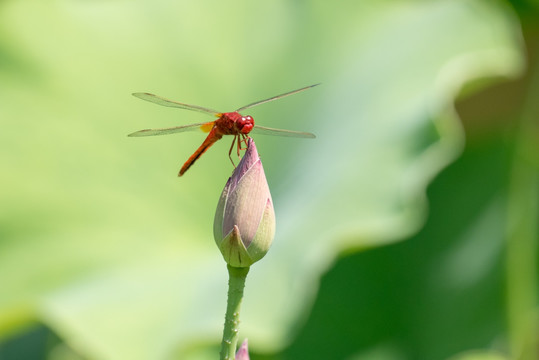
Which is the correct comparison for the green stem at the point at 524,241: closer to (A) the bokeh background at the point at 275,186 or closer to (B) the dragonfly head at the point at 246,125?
(A) the bokeh background at the point at 275,186

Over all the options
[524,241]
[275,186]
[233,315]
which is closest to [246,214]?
[233,315]

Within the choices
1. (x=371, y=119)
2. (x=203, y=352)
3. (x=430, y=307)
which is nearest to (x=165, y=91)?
(x=371, y=119)

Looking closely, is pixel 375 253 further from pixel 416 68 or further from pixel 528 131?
pixel 528 131

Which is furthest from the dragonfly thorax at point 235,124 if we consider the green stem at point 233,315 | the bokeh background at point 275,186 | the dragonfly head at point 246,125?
the bokeh background at point 275,186

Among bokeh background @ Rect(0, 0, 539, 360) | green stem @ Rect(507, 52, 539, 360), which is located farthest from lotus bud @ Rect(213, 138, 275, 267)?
green stem @ Rect(507, 52, 539, 360)

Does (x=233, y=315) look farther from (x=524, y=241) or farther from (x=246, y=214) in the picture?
(x=524, y=241)
